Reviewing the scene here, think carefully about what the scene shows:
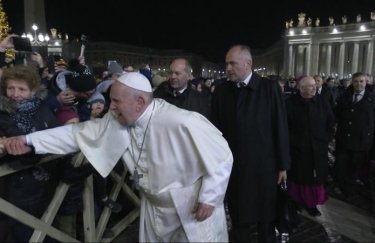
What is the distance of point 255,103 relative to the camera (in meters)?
4.23

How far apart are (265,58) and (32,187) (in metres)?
137

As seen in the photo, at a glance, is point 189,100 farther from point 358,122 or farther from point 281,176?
point 358,122

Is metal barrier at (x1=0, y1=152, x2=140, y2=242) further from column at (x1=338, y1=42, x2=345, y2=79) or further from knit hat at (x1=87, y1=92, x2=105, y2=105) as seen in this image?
column at (x1=338, y1=42, x2=345, y2=79)

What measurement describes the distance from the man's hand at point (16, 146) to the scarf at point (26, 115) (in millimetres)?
402

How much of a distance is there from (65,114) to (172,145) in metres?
1.98

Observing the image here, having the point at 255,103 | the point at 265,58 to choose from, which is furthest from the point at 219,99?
the point at 265,58

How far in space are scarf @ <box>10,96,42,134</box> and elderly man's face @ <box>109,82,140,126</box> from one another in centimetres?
99

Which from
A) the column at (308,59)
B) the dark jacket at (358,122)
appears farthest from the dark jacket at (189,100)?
the column at (308,59)

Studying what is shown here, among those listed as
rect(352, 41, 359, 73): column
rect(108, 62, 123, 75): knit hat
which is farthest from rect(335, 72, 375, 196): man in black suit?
rect(352, 41, 359, 73): column

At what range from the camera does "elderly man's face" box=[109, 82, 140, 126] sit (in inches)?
104

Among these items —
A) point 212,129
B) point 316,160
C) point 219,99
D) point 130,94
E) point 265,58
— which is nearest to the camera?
point 130,94

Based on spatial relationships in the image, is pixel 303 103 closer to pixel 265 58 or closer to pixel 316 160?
pixel 316 160

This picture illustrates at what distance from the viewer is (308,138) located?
568cm

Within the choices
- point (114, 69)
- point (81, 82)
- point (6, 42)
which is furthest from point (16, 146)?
point (114, 69)
